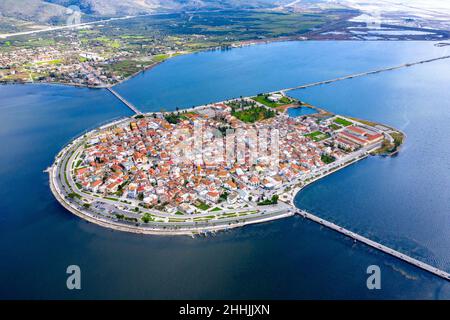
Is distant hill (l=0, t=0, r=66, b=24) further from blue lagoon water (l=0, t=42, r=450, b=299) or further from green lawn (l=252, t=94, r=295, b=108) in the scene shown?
green lawn (l=252, t=94, r=295, b=108)

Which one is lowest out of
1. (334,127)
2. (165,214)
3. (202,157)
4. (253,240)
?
(253,240)

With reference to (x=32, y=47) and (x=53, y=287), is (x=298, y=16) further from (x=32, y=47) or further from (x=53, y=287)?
(x=53, y=287)

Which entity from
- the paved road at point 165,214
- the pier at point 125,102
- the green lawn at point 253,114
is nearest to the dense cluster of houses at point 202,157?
the paved road at point 165,214

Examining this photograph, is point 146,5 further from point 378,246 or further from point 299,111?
point 378,246

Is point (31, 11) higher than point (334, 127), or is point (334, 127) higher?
point (31, 11)

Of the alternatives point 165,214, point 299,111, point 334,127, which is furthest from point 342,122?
point 165,214

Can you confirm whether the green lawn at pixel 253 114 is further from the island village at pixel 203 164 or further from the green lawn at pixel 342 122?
the green lawn at pixel 342 122

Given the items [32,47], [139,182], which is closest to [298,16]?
[32,47]
